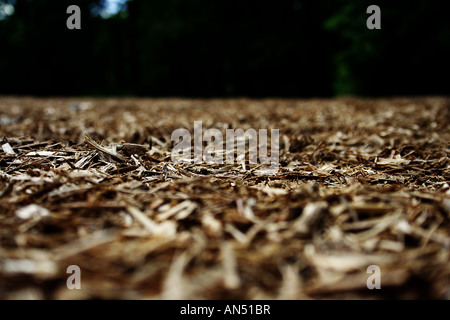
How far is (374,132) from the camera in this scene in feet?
8.86

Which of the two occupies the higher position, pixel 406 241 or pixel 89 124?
pixel 89 124
